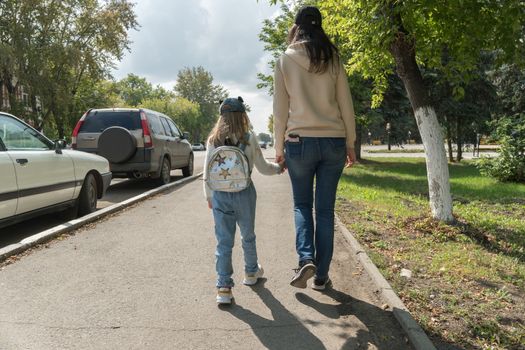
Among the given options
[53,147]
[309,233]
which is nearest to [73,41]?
Answer: [53,147]

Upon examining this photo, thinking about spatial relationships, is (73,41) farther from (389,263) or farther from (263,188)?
(389,263)

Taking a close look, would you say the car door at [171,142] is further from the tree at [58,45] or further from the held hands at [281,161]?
the tree at [58,45]

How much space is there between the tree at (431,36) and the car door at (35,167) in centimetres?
443

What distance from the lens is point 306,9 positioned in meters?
3.80

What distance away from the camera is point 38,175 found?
20.1 feet

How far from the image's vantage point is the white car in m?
5.56

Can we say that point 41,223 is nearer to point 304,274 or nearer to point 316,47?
point 304,274

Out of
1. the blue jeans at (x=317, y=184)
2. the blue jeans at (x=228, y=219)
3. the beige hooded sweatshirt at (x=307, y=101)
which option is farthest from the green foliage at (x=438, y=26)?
the blue jeans at (x=228, y=219)

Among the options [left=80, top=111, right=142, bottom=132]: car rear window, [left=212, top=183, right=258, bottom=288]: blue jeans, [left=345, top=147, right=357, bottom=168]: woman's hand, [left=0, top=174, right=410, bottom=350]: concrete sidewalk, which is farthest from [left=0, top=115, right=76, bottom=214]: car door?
[left=345, top=147, right=357, bottom=168]: woman's hand

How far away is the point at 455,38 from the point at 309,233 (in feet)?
13.4

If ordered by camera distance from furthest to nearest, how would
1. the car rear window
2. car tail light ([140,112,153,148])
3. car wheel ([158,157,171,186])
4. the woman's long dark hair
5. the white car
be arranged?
car wheel ([158,157,171,186]) → the car rear window → car tail light ([140,112,153,148]) → the white car → the woman's long dark hair

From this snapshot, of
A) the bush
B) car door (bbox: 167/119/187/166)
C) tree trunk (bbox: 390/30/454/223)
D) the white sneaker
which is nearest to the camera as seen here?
the white sneaker

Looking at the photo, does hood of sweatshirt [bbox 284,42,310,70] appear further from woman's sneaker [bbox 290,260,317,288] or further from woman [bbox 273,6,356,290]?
woman's sneaker [bbox 290,260,317,288]

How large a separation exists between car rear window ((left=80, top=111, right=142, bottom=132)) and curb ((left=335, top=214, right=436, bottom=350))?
22.0ft
